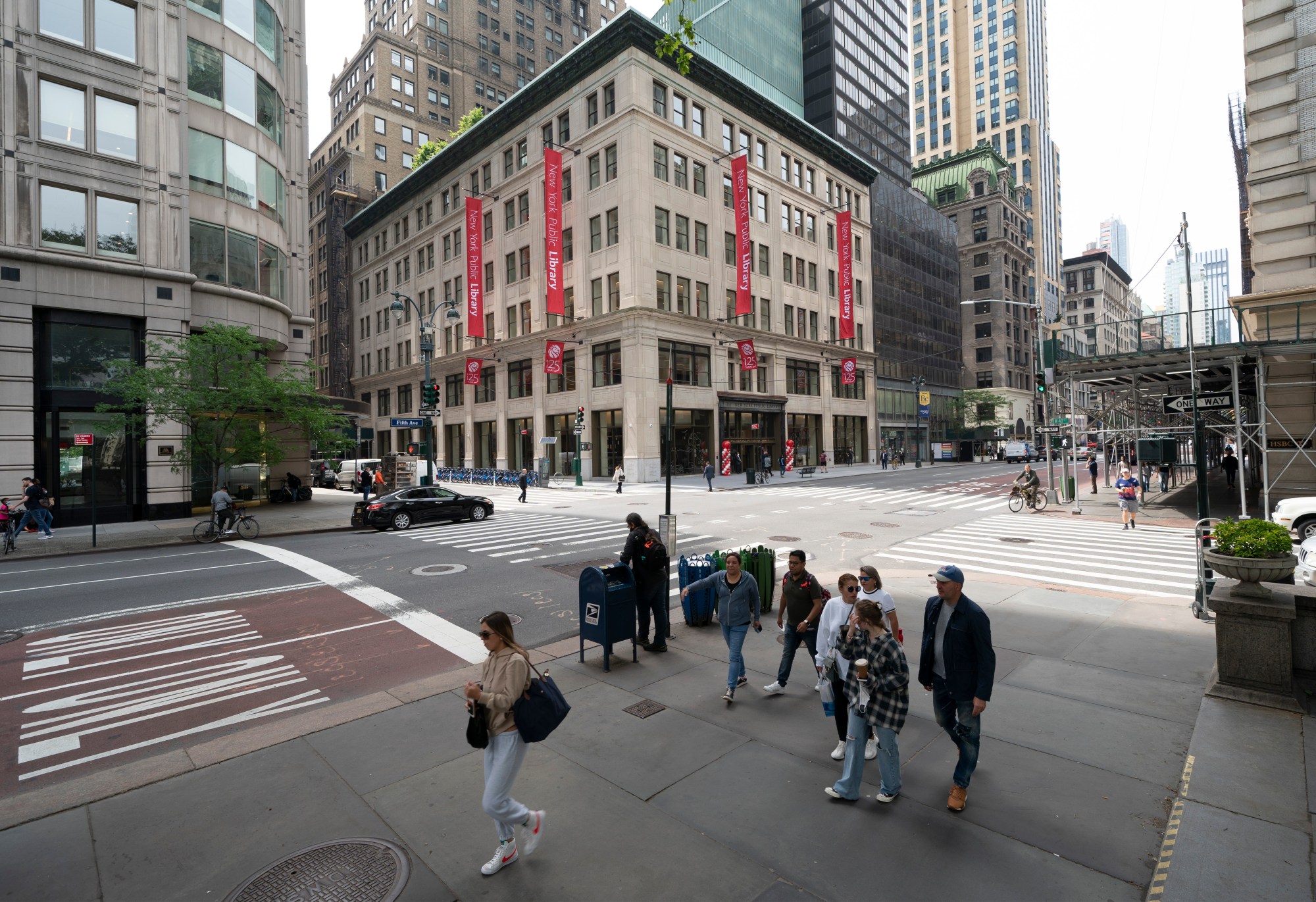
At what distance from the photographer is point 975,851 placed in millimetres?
4164

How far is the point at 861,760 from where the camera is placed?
4703 mm

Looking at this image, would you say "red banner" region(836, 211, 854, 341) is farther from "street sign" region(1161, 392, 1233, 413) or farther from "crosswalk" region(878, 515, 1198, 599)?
"crosswalk" region(878, 515, 1198, 599)

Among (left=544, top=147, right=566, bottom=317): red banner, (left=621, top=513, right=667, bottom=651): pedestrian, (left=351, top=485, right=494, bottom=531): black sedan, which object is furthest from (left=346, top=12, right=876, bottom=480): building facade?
(left=621, top=513, right=667, bottom=651): pedestrian

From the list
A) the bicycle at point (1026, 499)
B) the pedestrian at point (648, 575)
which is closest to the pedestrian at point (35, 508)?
the pedestrian at point (648, 575)

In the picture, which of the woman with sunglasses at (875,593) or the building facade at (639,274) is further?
the building facade at (639,274)

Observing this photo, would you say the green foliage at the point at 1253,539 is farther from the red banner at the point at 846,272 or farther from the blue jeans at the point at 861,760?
the red banner at the point at 846,272

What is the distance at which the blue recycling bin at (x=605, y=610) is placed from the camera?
7.60 m

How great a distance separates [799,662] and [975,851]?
3763 mm

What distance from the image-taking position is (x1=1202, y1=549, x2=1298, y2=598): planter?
626 cm

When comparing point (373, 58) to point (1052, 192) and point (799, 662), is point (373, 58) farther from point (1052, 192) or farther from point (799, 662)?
point (1052, 192)

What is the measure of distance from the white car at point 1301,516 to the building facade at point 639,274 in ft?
96.7

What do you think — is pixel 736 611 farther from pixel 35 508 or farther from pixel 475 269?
pixel 475 269

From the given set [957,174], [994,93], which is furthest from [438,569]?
[994,93]

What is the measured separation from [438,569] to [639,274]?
2981 centimetres
